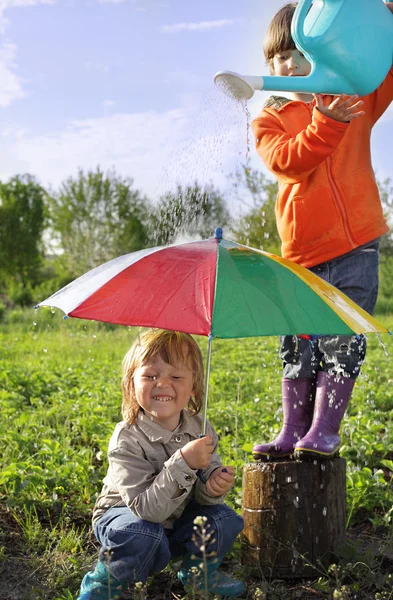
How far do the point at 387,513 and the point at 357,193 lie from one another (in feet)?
5.28

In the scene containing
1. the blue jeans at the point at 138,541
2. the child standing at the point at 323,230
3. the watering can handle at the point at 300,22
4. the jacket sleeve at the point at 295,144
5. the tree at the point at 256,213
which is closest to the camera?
the blue jeans at the point at 138,541

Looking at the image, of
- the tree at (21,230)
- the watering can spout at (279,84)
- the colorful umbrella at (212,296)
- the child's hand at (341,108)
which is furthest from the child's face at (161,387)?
the tree at (21,230)

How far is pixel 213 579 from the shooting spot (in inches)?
117

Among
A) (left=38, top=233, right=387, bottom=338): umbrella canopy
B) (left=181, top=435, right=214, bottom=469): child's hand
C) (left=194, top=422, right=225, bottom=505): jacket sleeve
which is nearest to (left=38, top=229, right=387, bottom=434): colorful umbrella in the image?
(left=38, top=233, right=387, bottom=338): umbrella canopy

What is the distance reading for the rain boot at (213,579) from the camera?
9.57ft

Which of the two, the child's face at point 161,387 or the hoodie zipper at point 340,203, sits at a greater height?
the hoodie zipper at point 340,203

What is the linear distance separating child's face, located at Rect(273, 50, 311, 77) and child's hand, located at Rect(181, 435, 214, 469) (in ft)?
5.38

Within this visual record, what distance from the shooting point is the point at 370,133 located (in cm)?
352

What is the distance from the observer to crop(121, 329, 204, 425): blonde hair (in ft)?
9.65

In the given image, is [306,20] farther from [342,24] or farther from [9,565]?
[9,565]

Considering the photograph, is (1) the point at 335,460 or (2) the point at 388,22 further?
(1) the point at 335,460

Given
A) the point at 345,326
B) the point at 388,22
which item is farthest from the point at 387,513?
the point at 388,22

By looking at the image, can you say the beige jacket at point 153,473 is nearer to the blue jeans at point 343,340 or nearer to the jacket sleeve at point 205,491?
the jacket sleeve at point 205,491

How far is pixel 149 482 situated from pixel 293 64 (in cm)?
186
